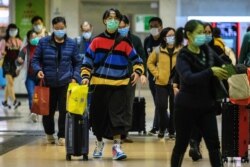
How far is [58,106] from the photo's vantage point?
960 cm

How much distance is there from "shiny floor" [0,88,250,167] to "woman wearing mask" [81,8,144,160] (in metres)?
0.39

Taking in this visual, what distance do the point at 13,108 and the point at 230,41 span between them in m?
7.46

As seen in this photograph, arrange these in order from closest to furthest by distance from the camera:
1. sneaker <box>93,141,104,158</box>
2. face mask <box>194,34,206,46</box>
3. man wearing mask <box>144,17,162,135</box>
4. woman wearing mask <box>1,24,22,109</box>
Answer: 1. face mask <box>194,34,206,46</box>
2. sneaker <box>93,141,104,158</box>
3. man wearing mask <box>144,17,162,135</box>
4. woman wearing mask <box>1,24,22,109</box>

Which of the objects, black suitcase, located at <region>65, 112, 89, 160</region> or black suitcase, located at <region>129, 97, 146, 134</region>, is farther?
black suitcase, located at <region>129, 97, 146, 134</region>

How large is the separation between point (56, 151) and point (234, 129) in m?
2.68

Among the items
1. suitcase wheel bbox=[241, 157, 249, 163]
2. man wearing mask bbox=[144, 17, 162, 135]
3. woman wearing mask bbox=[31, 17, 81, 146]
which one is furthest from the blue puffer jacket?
suitcase wheel bbox=[241, 157, 249, 163]

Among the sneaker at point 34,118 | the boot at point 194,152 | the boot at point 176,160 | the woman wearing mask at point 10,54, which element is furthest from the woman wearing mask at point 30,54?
the boot at point 176,160

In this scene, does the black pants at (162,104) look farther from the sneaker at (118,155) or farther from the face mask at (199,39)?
the face mask at (199,39)

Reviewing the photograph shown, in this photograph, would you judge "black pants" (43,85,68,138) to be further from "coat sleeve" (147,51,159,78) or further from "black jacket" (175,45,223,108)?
"black jacket" (175,45,223,108)

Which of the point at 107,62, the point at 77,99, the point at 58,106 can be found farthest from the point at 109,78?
the point at 58,106

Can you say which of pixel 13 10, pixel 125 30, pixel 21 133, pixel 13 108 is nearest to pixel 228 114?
pixel 125 30

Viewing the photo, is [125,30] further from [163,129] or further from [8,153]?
[8,153]

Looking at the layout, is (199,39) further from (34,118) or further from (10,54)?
(10,54)

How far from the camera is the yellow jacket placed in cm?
999
